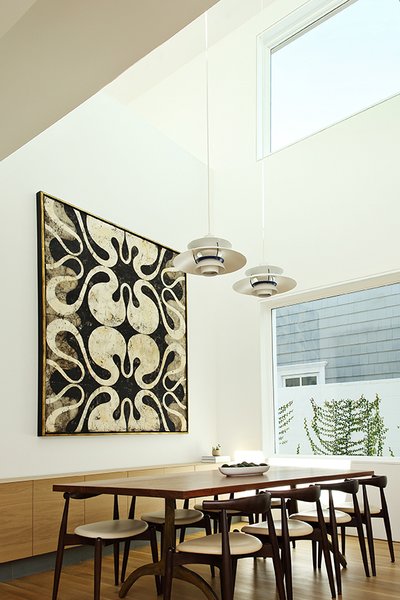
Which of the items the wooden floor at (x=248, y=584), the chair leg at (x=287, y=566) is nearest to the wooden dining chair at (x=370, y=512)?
the wooden floor at (x=248, y=584)

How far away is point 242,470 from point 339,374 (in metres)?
2.39

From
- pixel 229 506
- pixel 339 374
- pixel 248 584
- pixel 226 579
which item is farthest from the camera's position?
pixel 339 374

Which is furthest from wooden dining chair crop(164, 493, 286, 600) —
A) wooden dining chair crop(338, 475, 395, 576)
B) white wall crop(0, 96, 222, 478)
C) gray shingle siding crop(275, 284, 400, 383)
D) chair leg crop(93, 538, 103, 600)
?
gray shingle siding crop(275, 284, 400, 383)

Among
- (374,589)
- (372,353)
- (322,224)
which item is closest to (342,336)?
(372,353)

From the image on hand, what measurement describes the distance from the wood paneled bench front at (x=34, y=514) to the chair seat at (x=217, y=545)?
1510 mm

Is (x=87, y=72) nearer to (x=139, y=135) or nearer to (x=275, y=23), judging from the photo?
(x=139, y=135)

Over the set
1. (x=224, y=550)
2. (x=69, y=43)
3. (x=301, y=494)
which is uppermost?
(x=69, y=43)

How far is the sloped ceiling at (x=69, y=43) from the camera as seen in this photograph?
90.5 inches

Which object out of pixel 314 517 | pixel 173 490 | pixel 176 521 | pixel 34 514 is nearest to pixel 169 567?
pixel 173 490

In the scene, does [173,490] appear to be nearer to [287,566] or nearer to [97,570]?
[97,570]

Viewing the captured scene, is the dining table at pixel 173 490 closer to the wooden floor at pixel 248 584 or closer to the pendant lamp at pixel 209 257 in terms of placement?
the wooden floor at pixel 248 584

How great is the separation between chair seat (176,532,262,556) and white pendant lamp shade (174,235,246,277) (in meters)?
1.56

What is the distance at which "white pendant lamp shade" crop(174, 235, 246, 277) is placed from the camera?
3.67 meters

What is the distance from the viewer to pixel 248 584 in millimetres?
3857
